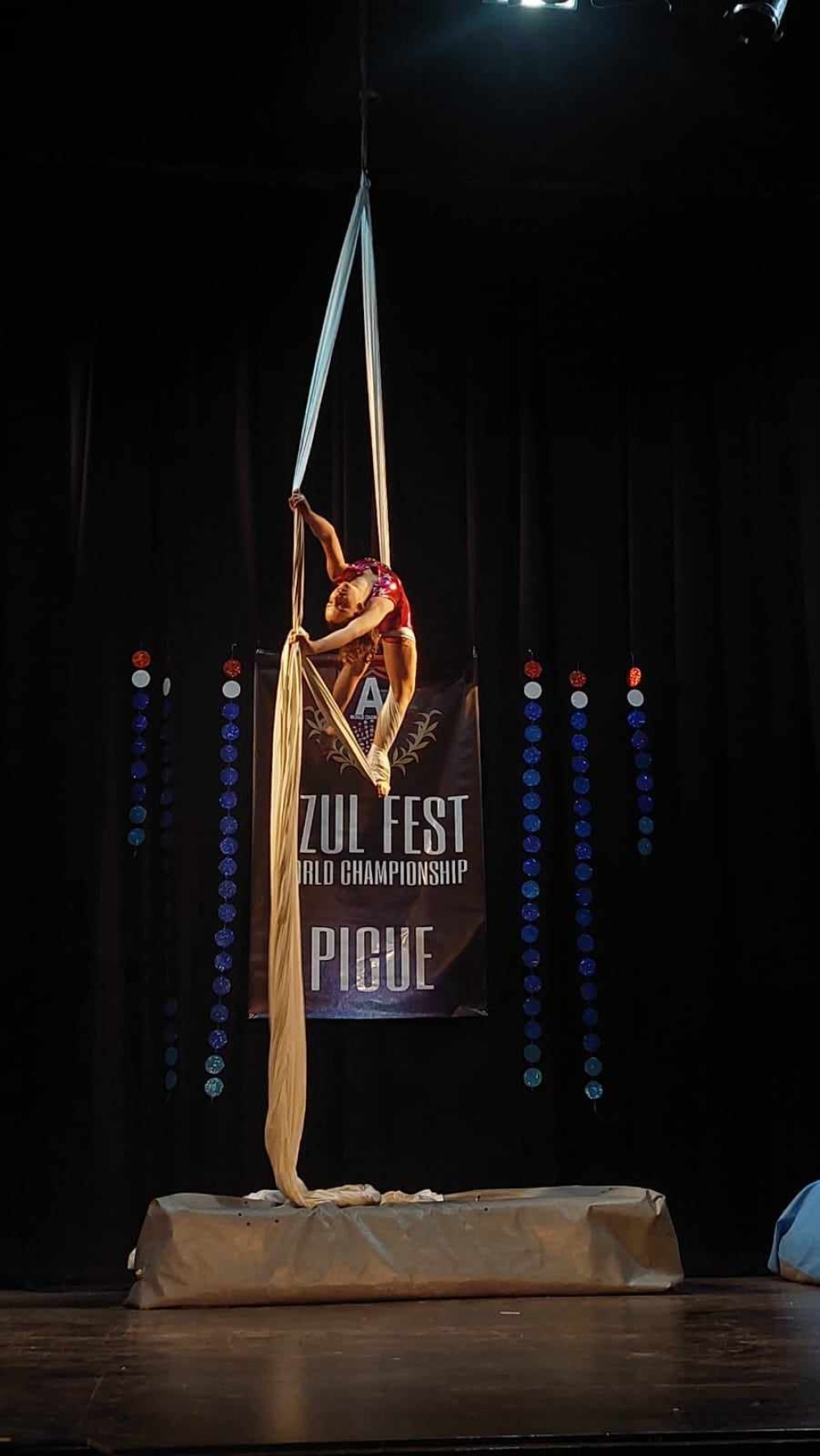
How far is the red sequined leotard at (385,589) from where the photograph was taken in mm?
4086

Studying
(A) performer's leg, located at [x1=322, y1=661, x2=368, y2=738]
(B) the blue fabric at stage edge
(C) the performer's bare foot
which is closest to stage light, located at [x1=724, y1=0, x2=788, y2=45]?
(A) performer's leg, located at [x1=322, y1=661, x2=368, y2=738]

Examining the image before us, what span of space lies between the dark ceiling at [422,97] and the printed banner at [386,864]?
1762mm

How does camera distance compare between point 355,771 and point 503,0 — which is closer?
point 503,0

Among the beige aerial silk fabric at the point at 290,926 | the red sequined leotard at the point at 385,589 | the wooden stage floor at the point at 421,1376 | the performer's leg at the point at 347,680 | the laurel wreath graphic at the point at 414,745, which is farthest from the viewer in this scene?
the laurel wreath graphic at the point at 414,745

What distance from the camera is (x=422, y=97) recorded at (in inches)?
183

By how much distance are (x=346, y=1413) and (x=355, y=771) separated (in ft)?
9.30

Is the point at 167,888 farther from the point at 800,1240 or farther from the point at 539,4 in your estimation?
the point at 539,4

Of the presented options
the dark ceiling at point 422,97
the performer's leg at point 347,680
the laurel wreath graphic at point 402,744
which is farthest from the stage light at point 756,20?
the laurel wreath graphic at point 402,744

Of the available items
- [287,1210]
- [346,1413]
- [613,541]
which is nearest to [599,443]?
[613,541]

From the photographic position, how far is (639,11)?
427 cm

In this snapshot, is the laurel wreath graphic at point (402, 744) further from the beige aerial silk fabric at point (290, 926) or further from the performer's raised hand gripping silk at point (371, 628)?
the beige aerial silk fabric at point (290, 926)

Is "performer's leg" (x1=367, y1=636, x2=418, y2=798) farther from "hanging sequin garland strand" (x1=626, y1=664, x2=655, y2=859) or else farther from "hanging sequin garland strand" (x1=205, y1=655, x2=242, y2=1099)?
"hanging sequin garland strand" (x1=626, y1=664, x2=655, y2=859)

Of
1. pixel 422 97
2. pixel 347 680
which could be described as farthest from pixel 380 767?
pixel 422 97

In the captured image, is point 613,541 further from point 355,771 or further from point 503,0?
point 503,0
